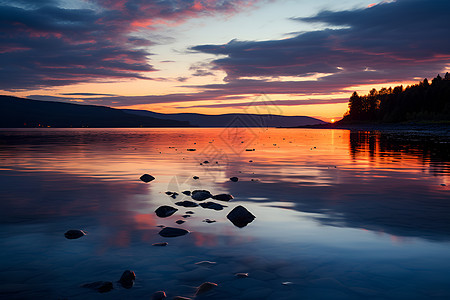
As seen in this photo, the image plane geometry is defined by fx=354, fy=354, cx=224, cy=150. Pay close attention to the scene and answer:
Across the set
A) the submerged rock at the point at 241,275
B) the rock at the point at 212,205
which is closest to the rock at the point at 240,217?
the rock at the point at 212,205

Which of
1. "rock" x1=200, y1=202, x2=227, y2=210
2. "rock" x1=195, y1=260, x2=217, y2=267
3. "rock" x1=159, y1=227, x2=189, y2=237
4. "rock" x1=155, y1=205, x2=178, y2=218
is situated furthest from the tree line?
"rock" x1=195, y1=260, x2=217, y2=267

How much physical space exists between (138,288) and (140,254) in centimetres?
172

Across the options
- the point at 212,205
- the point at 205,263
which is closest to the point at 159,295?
the point at 205,263

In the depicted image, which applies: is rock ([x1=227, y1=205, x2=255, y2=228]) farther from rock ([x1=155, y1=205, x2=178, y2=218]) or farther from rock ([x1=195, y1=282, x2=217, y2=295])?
rock ([x1=195, y1=282, x2=217, y2=295])

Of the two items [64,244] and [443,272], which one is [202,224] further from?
[443,272]

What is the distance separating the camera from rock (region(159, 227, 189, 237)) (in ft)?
31.2

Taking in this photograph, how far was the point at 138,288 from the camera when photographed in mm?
6406

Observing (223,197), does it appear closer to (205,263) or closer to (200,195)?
(200,195)

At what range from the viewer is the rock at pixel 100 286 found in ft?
20.9

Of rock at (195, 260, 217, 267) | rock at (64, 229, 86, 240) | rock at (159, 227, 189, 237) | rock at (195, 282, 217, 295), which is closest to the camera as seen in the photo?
rock at (195, 282, 217, 295)

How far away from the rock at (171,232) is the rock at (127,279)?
275 centimetres

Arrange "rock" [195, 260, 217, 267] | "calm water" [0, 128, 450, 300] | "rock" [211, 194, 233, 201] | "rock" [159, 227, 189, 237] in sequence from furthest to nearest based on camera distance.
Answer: "rock" [211, 194, 233, 201], "rock" [159, 227, 189, 237], "rock" [195, 260, 217, 267], "calm water" [0, 128, 450, 300]

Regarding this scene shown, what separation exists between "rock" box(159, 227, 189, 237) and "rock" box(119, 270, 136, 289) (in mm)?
2753

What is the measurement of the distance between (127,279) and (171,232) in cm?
299
